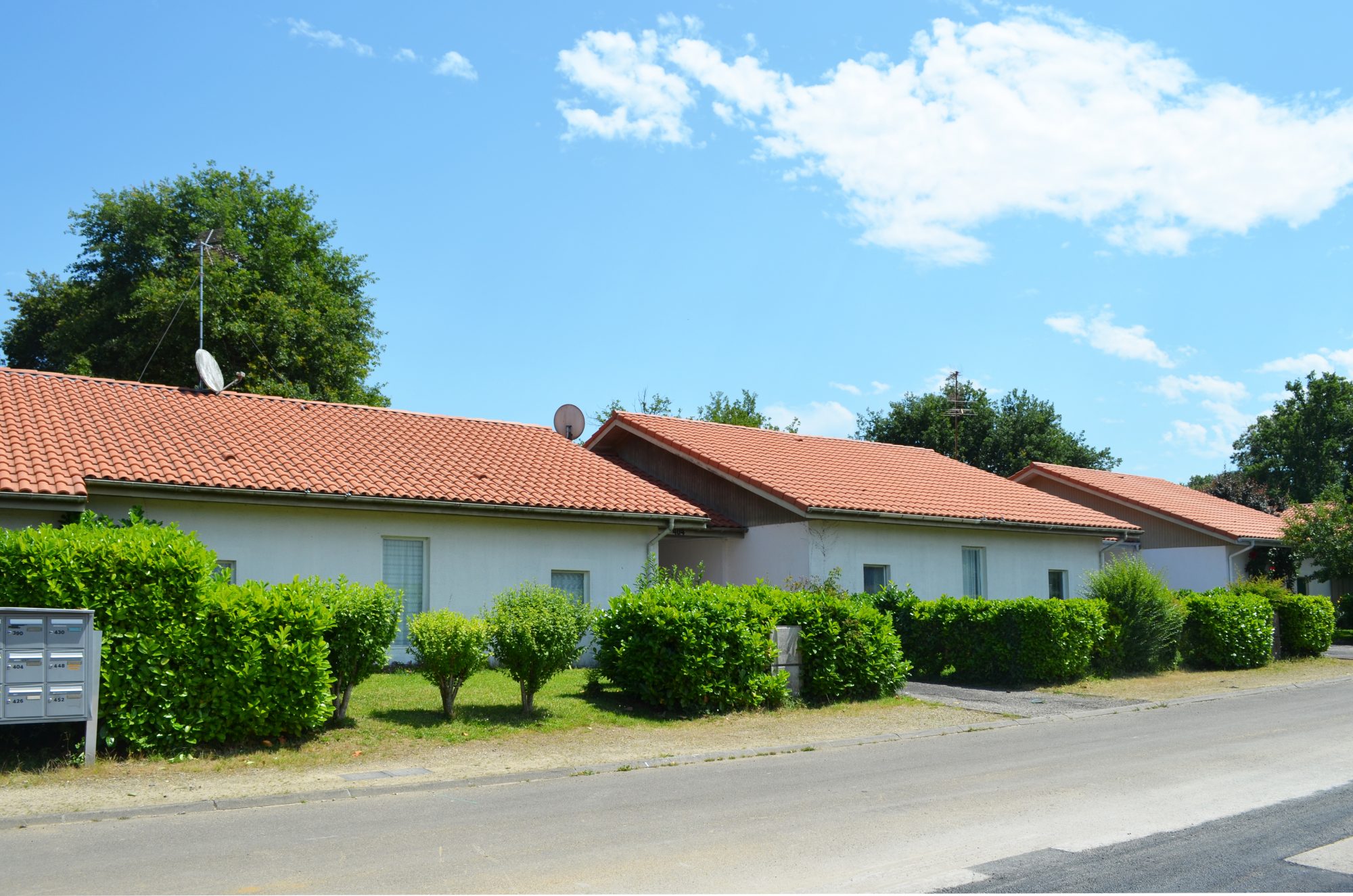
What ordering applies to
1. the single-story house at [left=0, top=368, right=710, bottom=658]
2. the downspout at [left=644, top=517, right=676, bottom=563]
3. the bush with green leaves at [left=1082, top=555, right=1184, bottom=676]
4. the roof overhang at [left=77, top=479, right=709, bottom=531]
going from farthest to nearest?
the bush with green leaves at [left=1082, top=555, right=1184, bottom=676], the downspout at [left=644, top=517, right=676, bottom=563], the single-story house at [left=0, top=368, right=710, bottom=658], the roof overhang at [left=77, top=479, right=709, bottom=531]

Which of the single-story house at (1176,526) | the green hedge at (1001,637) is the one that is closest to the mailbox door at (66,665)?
the green hedge at (1001,637)

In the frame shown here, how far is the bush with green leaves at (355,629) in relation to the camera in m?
12.2

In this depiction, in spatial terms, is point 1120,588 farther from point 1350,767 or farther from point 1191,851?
point 1191,851

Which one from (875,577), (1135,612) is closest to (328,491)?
(875,577)

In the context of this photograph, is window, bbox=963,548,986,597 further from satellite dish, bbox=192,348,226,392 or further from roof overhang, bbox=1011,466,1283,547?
satellite dish, bbox=192,348,226,392

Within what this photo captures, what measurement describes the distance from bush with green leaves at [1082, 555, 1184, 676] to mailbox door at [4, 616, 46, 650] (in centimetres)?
1802

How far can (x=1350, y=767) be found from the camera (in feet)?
35.1

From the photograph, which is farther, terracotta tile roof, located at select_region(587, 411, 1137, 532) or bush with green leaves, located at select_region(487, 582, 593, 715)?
terracotta tile roof, located at select_region(587, 411, 1137, 532)

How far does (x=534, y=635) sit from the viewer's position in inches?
521

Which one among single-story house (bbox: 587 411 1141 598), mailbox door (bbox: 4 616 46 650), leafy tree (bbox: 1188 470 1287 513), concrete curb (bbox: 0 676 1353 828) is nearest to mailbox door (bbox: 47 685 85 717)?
mailbox door (bbox: 4 616 46 650)

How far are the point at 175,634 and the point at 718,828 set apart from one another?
6.27 metres

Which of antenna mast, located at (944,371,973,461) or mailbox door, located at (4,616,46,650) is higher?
antenna mast, located at (944,371,973,461)

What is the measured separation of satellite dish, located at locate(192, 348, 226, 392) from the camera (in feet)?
70.5

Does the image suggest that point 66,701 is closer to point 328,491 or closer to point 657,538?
point 328,491
